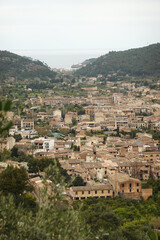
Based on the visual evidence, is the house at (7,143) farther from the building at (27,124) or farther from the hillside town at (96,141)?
the building at (27,124)

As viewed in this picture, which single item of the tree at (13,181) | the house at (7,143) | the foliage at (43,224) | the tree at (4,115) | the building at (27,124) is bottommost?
the building at (27,124)

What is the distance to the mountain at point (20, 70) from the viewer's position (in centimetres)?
8381

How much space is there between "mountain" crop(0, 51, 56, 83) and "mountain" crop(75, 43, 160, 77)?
439 inches

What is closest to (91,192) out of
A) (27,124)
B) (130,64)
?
A: (27,124)

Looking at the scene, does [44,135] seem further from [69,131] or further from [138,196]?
[138,196]

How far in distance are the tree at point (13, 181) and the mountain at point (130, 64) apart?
71.3m

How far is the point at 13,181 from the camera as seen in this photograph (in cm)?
1585

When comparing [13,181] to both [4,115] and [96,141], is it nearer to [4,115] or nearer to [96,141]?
[4,115]

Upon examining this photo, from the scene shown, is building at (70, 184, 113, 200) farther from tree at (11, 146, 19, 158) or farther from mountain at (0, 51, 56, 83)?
mountain at (0, 51, 56, 83)

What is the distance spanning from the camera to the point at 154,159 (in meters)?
25.7

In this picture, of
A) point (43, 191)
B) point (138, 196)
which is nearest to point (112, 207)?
point (138, 196)

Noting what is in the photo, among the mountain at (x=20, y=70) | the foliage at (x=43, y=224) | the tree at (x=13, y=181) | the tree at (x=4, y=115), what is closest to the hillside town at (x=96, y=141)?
the tree at (x=13, y=181)

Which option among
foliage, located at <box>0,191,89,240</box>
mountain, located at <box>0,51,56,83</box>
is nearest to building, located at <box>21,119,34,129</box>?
foliage, located at <box>0,191,89,240</box>

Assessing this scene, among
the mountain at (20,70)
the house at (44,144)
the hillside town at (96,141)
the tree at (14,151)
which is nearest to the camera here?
the hillside town at (96,141)
